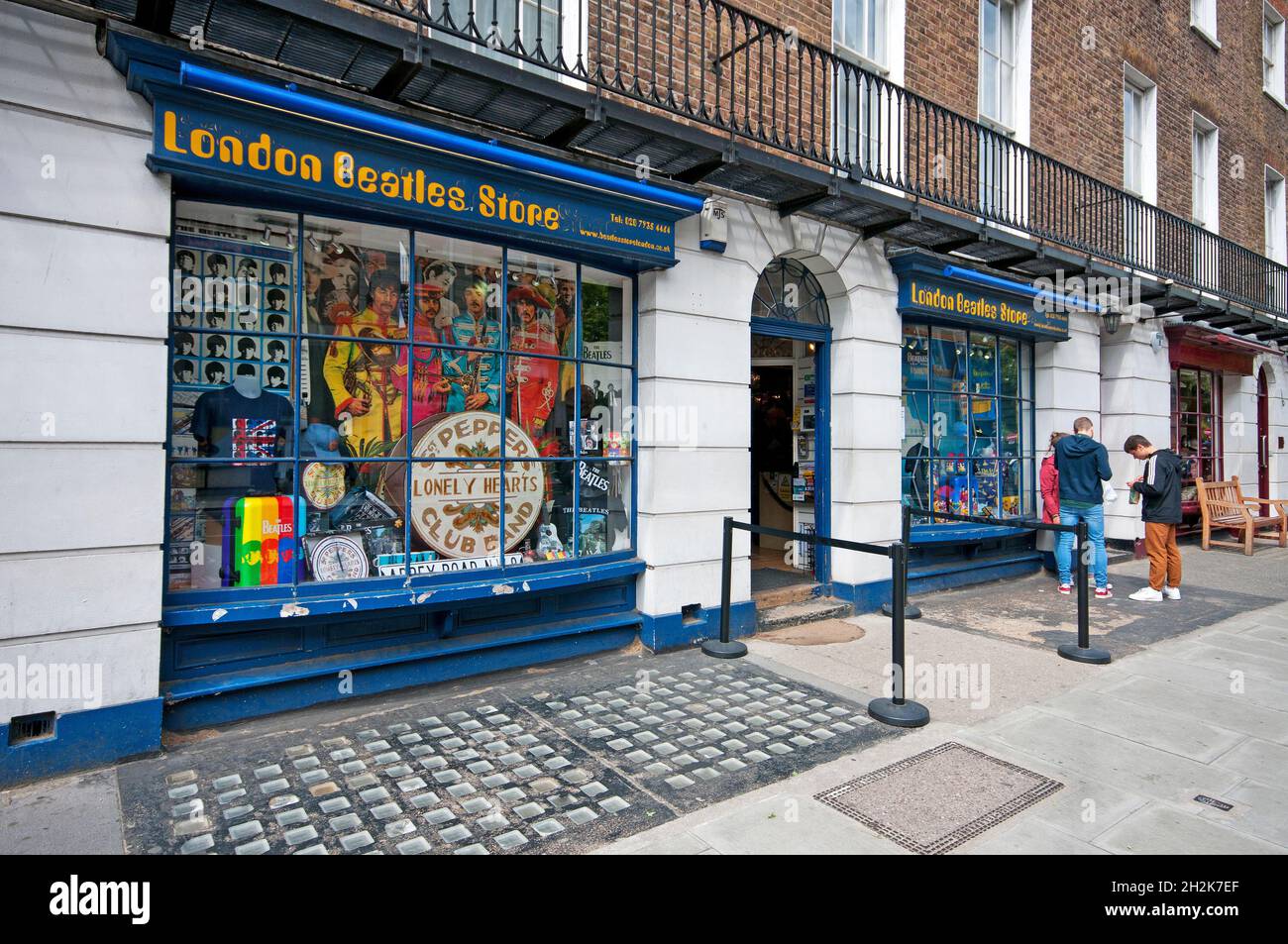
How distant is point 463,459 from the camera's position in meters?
5.65

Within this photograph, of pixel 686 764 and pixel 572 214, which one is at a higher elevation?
pixel 572 214

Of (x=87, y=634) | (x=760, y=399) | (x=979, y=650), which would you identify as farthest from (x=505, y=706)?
(x=760, y=399)

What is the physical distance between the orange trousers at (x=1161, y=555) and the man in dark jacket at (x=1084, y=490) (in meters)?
0.48

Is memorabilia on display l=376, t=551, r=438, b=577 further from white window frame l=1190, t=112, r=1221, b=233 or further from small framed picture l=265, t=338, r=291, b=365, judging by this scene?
white window frame l=1190, t=112, r=1221, b=233

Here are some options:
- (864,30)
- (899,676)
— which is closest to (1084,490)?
(899,676)

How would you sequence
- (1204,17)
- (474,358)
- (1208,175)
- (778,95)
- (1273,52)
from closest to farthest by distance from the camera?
(474,358) < (778,95) < (1204,17) < (1208,175) < (1273,52)

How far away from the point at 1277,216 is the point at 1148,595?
1374 centimetres

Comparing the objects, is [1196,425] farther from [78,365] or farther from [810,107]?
[78,365]

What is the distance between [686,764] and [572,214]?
4.01 meters

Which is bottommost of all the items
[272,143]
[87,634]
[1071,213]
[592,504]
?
[87,634]

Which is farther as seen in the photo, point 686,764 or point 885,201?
point 885,201

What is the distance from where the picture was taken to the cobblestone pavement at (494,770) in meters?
3.33

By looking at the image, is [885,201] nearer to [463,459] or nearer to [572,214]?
[572,214]

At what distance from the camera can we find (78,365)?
157 inches
